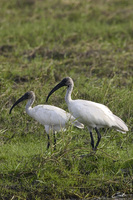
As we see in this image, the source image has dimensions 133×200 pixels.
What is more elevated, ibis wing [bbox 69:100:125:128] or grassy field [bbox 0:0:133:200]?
ibis wing [bbox 69:100:125:128]

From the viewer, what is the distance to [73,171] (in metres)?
6.36

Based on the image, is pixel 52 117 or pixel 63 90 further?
pixel 63 90

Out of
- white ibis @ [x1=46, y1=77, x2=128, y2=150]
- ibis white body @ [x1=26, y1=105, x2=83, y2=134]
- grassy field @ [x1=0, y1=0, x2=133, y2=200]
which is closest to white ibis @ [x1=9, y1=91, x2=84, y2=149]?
ibis white body @ [x1=26, y1=105, x2=83, y2=134]

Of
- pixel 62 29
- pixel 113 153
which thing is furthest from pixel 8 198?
pixel 62 29

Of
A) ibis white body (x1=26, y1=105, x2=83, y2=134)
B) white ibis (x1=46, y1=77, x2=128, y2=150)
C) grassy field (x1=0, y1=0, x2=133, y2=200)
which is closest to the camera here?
grassy field (x1=0, y1=0, x2=133, y2=200)

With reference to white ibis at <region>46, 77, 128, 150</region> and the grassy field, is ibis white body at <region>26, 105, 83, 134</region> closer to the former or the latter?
white ibis at <region>46, 77, 128, 150</region>

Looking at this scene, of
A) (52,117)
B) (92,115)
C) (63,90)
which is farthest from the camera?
(63,90)

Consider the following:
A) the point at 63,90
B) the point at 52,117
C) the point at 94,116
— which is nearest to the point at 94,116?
the point at 94,116

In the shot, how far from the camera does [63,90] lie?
357 inches

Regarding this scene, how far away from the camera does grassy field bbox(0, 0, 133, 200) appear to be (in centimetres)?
618

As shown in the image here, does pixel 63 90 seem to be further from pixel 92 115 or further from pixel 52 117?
pixel 92 115

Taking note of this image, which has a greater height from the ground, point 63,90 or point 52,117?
point 52,117

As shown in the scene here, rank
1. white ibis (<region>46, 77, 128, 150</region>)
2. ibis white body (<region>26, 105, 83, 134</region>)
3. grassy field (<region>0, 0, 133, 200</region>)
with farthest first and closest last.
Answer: ibis white body (<region>26, 105, 83, 134</region>) < white ibis (<region>46, 77, 128, 150</region>) < grassy field (<region>0, 0, 133, 200</region>)

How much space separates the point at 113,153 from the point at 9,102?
2.51 meters
